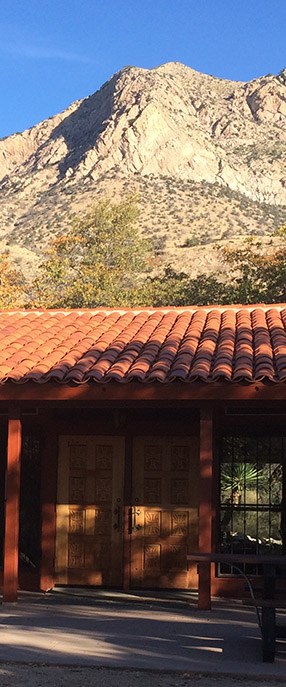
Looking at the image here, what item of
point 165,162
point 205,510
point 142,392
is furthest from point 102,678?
point 165,162

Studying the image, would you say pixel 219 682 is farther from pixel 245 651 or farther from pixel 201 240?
pixel 201 240

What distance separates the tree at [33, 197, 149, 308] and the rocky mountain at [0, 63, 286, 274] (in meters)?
16.2

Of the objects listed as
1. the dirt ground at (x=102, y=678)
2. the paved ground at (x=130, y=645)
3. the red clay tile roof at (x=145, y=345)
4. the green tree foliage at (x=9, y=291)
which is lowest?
the dirt ground at (x=102, y=678)

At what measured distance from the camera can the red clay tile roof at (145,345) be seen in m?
10.7

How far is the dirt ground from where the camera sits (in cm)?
710

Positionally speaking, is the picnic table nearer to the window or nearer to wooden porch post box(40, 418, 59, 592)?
the window

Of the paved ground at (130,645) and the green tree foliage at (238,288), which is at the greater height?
the green tree foliage at (238,288)

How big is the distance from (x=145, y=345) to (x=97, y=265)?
3377 cm

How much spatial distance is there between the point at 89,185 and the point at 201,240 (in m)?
18.1

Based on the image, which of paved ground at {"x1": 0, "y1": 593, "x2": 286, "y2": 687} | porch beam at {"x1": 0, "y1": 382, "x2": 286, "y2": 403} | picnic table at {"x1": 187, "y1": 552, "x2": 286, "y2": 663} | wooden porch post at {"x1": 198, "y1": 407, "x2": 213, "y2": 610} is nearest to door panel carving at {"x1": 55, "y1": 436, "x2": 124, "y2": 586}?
paved ground at {"x1": 0, "y1": 593, "x2": 286, "y2": 687}

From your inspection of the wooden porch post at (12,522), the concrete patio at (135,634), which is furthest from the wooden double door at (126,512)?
the wooden porch post at (12,522)

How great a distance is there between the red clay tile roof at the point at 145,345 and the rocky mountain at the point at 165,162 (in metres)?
51.6

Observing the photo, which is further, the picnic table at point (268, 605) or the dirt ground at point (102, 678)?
the picnic table at point (268, 605)

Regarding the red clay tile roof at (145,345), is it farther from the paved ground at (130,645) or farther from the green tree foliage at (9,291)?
the green tree foliage at (9,291)
